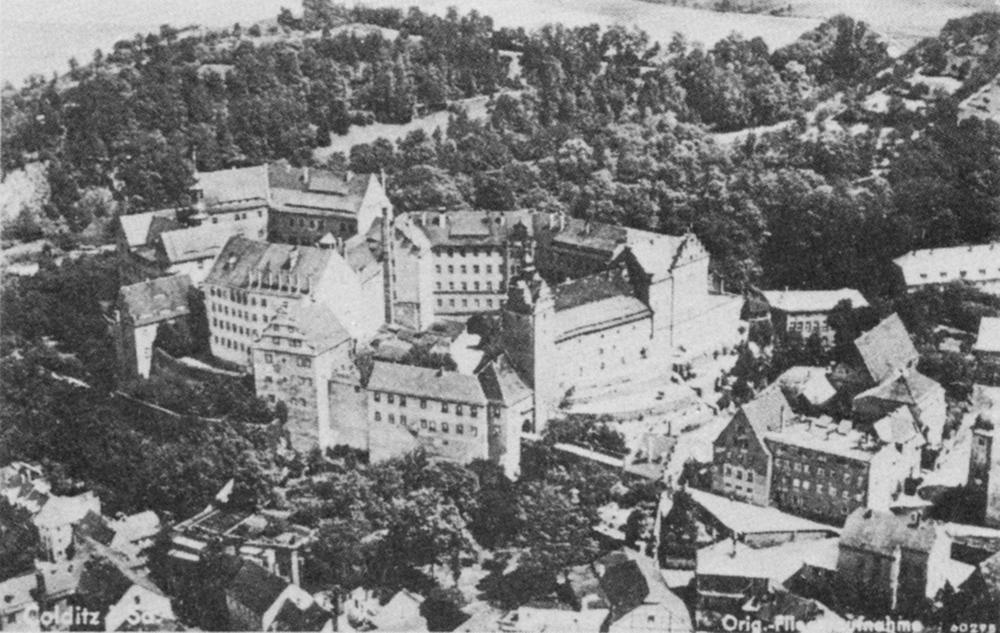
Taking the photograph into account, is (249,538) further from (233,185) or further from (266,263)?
(233,185)

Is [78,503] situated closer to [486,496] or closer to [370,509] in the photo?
[370,509]

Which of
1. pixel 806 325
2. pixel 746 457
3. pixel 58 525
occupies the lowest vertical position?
pixel 58 525

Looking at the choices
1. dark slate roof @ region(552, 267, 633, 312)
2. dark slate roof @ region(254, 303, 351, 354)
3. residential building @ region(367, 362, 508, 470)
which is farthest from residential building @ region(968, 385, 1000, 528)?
dark slate roof @ region(254, 303, 351, 354)

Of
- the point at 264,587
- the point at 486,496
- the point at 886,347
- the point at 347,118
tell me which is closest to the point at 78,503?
the point at 264,587

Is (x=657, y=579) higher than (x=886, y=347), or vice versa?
(x=886, y=347)

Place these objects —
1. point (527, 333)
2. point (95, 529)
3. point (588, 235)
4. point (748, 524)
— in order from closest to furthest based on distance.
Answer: point (748, 524) → point (95, 529) → point (527, 333) → point (588, 235)

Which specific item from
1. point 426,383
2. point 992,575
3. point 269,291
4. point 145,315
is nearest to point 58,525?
point 145,315
